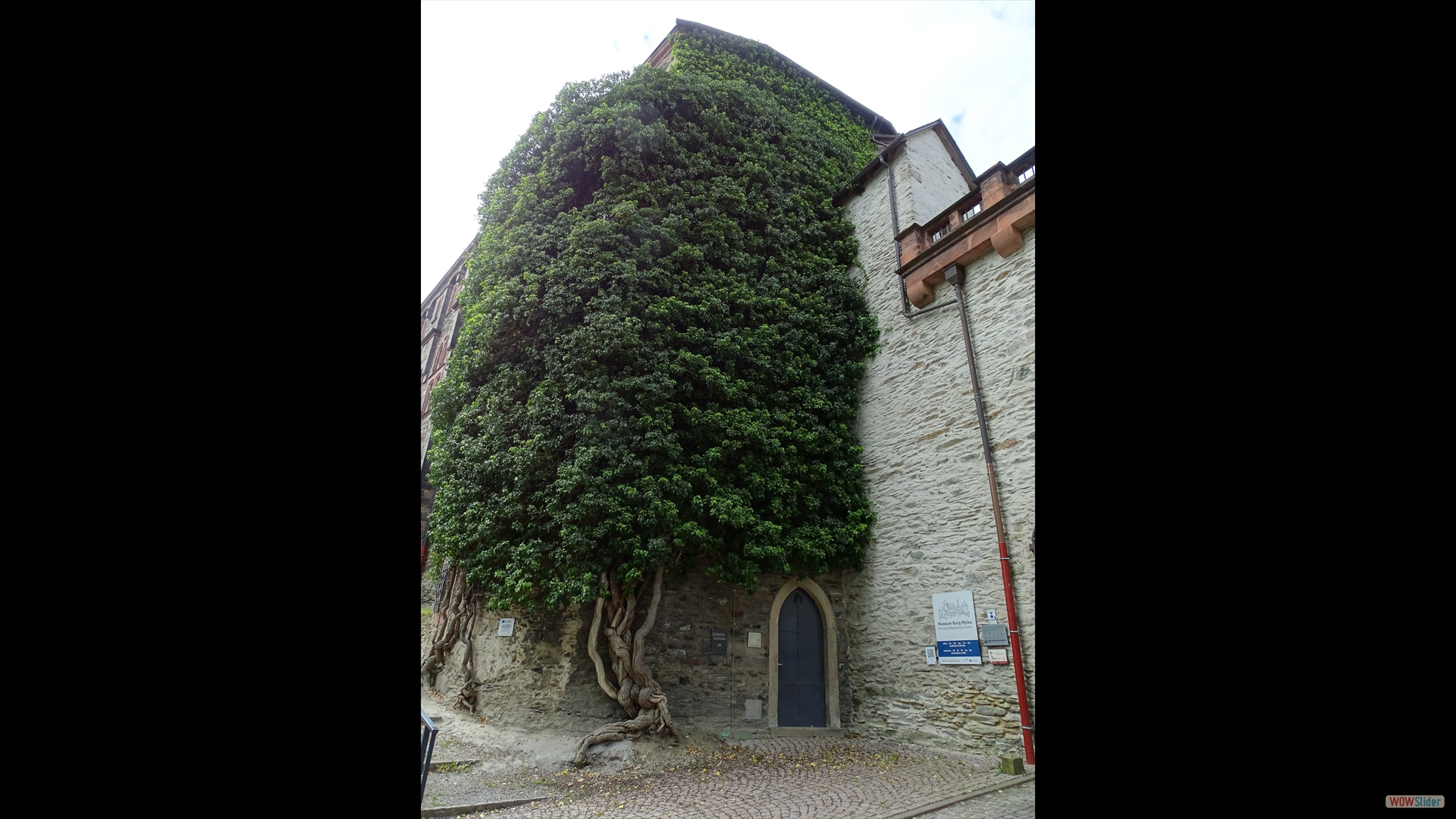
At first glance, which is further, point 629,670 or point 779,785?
point 629,670

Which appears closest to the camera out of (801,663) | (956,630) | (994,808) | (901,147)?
(994,808)

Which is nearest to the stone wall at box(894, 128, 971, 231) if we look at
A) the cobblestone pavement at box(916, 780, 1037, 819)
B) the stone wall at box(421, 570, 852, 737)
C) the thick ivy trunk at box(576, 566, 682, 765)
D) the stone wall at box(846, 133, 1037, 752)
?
the stone wall at box(846, 133, 1037, 752)

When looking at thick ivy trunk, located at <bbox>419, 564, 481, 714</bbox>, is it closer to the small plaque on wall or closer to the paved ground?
the paved ground

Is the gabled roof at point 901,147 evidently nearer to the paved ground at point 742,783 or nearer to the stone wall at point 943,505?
the stone wall at point 943,505

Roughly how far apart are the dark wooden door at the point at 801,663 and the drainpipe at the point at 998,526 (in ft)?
9.57

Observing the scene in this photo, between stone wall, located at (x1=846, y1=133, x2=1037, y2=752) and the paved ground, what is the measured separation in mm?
695

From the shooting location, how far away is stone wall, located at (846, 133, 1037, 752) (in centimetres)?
814

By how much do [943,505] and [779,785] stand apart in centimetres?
408

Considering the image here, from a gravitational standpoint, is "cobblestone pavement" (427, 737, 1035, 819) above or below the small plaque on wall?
below

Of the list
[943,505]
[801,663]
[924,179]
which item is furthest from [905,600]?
[924,179]

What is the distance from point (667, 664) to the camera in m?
8.80

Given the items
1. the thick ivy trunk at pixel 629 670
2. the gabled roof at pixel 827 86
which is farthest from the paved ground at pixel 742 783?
the gabled roof at pixel 827 86

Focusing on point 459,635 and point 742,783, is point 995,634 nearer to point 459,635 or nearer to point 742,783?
point 742,783
